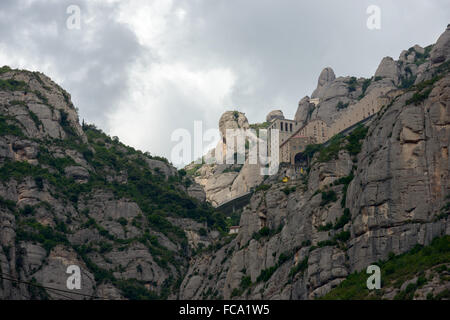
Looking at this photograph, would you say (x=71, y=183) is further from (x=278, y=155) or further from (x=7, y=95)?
(x=278, y=155)

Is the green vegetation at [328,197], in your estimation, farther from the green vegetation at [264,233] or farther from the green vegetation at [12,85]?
the green vegetation at [12,85]

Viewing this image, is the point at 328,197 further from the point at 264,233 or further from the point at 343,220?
the point at 264,233

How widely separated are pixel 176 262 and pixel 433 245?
70947 millimetres

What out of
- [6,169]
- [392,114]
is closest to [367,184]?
[392,114]

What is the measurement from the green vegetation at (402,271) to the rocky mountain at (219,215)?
198mm

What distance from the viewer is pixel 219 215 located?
177750 mm

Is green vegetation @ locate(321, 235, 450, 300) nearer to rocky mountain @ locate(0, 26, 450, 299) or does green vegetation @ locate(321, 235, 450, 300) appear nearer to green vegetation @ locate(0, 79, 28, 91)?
rocky mountain @ locate(0, 26, 450, 299)

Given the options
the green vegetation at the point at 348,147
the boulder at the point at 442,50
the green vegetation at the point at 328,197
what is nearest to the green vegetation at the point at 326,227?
the green vegetation at the point at 328,197

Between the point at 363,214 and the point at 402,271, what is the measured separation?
1304cm

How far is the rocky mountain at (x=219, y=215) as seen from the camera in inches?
3723

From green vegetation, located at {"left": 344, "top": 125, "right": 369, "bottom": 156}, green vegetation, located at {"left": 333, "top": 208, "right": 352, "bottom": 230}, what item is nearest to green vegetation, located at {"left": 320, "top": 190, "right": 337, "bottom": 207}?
green vegetation, located at {"left": 333, "top": 208, "right": 352, "bottom": 230}

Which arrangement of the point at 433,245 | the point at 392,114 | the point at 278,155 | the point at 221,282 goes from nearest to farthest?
the point at 433,245 < the point at 392,114 < the point at 221,282 < the point at 278,155

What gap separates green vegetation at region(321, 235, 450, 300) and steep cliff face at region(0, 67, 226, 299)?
5051 centimetres
